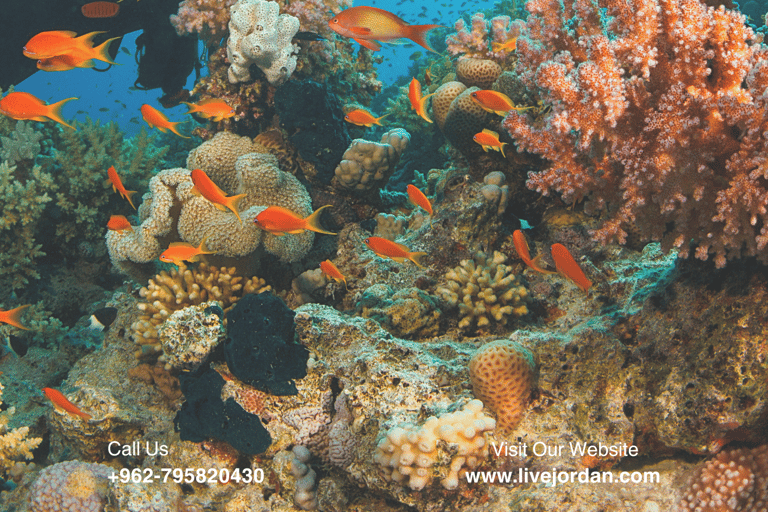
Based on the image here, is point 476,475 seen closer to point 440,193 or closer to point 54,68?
point 440,193

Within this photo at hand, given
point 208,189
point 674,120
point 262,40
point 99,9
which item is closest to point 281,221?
point 208,189

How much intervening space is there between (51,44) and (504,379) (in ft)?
14.9

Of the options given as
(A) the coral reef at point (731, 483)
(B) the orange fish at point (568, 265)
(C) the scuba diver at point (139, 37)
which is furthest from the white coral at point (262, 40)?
(A) the coral reef at point (731, 483)

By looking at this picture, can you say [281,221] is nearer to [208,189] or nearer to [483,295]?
[208,189]

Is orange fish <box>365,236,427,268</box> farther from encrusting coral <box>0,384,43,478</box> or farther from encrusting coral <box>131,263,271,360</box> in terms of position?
encrusting coral <box>0,384,43,478</box>

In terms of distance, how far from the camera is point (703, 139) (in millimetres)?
2135

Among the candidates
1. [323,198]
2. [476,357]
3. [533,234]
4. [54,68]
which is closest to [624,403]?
[476,357]

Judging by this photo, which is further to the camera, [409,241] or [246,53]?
[246,53]

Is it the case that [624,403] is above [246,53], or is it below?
below

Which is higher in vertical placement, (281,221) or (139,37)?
(139,37)

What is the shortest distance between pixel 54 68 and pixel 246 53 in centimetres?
224

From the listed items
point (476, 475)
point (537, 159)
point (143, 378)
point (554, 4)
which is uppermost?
point (554, 4)

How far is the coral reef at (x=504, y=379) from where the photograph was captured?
2.57 metres

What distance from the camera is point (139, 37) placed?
24.5ft
